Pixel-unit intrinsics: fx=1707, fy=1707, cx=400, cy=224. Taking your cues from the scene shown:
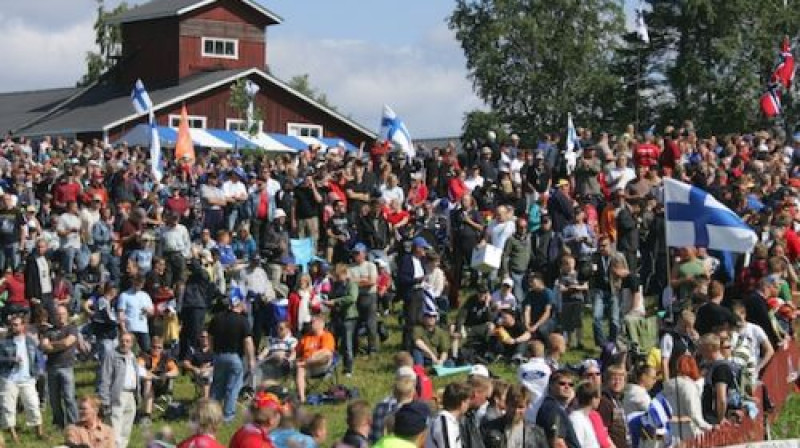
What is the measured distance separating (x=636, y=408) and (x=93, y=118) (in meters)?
51.4

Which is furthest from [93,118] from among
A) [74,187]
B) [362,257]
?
[362,257]

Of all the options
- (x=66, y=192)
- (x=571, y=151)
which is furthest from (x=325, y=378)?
(x=571, y=151)

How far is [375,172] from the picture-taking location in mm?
30734

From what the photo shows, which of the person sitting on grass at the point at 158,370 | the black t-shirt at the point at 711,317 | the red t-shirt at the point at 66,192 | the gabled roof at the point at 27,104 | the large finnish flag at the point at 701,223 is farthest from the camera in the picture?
the gabled roof at the point at 27,104

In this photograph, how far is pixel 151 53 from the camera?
227ft

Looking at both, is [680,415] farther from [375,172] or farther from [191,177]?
[191,177]

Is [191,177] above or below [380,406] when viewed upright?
above

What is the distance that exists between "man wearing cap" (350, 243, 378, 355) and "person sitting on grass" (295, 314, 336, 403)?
160cm

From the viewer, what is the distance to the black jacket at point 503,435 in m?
13.5

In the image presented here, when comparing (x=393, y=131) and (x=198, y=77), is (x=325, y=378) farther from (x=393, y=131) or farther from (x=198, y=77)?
(x=198, y=77)

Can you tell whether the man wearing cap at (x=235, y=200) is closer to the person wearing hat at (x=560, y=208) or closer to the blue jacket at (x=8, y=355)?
the person wearing hat at (x=560, y=208)

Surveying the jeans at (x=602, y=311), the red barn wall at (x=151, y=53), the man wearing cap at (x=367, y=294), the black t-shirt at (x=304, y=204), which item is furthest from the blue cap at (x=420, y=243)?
the red barn wall at (x=151, y=53)

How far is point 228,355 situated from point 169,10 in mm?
48662

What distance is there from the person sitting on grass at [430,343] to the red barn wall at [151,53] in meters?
47.0
